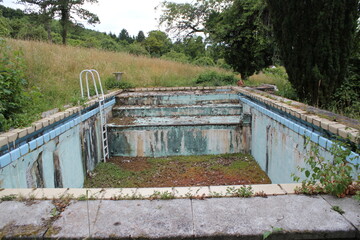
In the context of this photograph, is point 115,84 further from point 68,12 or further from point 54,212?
point 68,12

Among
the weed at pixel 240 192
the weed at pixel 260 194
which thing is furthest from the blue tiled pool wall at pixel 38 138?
the weed at pixel 260 194

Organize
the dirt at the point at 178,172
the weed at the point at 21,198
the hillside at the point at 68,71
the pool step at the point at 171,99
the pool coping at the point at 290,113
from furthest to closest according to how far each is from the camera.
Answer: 1. the pool step at the point at 171,99
2. the hillside at the point at 68,71
3. the dirt at the point at 178,172
4. the pool coping at the point at 290,113
5. the weed at the point at 21,198

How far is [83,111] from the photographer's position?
4383mm

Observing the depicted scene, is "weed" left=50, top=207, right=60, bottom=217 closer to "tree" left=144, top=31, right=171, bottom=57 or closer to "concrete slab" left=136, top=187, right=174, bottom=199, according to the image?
"concrete slab" left=136, top=187, right=174, bottom=199

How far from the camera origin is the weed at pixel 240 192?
74.1 inches

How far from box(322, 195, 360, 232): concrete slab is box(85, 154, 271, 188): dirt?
7.45ft

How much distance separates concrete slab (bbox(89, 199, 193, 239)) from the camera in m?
1.48

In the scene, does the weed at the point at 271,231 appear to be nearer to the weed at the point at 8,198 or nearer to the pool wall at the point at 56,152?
the weed at the point at 8,198

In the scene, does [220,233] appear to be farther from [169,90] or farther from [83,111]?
[169,90]

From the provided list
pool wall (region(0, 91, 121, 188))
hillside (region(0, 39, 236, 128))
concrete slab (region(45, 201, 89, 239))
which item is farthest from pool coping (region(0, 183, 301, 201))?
hillside (region(0, 39, 236, 128))

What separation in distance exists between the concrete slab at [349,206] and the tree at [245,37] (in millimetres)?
7472

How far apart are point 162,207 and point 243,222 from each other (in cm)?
57

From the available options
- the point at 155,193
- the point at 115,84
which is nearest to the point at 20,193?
the point at 155,193

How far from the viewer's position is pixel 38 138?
9.46 ft
